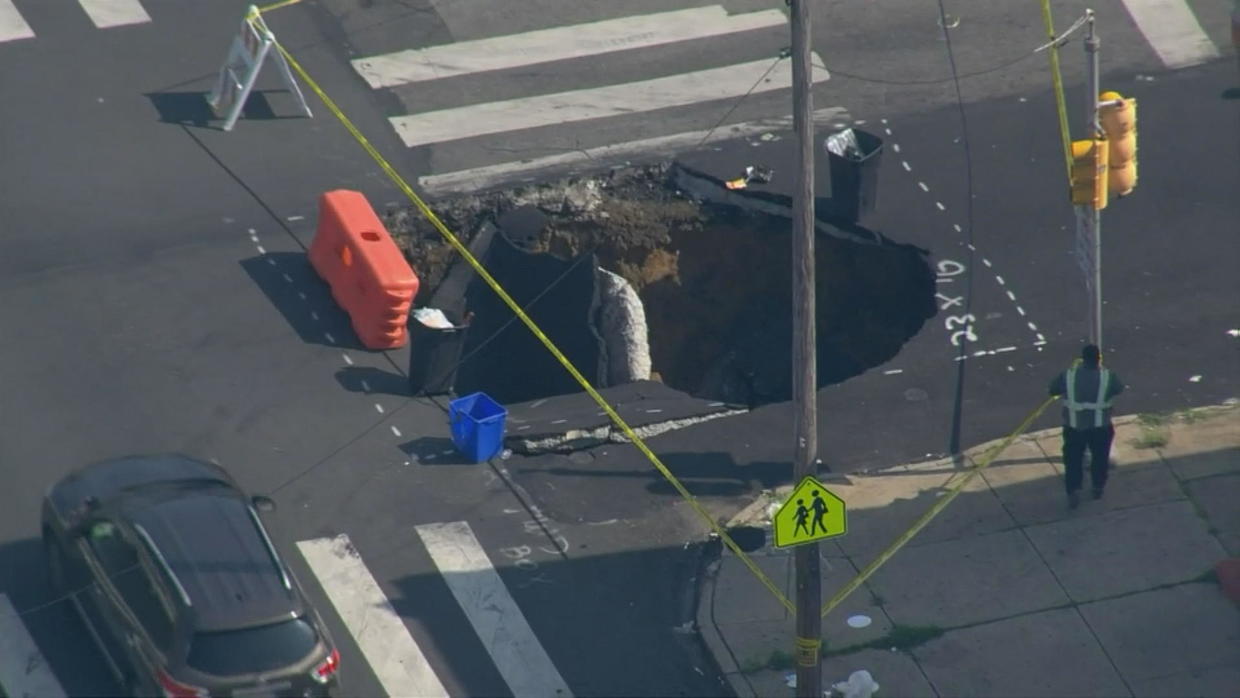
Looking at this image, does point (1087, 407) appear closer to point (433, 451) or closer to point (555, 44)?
point (433, 451)

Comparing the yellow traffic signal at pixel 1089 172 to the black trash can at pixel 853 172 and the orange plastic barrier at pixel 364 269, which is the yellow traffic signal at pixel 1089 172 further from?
the orange plastic barrier at pixel 364 269

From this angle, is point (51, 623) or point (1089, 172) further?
point (1089, 172)

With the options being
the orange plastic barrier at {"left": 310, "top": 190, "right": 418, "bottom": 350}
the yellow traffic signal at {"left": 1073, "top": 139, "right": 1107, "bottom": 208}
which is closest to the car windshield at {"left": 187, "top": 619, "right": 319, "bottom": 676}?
the orange plastic barrier at {"left": 310, "top": 190, "right": 418, "bottom": 350}

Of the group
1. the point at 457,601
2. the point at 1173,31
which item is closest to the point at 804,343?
the point at 457,601

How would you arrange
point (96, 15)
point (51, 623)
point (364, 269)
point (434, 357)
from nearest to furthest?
1. point (51, 623)
2. point (434, 357)
3. point (364, 269)
4. point (96, 15)

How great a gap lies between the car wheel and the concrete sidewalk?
5.30 m

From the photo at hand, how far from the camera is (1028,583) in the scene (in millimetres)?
17172

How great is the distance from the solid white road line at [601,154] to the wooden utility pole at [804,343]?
23.7ft

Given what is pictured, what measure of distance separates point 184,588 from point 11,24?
11345 millimetres

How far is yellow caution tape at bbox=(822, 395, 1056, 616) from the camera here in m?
16.8

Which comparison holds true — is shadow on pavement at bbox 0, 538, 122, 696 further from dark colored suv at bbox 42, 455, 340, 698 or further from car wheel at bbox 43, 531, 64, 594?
dark colored suv at bbox 42, 455, 340, 698

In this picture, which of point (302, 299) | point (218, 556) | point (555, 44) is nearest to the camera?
point (218, 556)

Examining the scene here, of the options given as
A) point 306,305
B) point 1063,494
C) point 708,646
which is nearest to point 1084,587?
point 1063,494

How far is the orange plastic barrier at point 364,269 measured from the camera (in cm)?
1920
